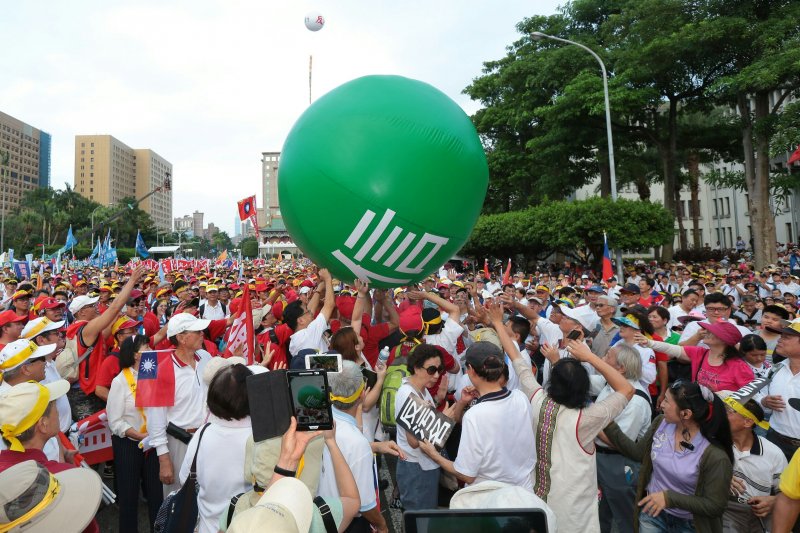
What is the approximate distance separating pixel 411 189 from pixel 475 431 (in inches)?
71.1

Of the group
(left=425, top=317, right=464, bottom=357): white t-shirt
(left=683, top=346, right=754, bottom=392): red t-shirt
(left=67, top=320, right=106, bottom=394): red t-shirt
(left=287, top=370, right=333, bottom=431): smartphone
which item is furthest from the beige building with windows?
Result: (left=287, top=370, right=333, bottom=431): smartphone

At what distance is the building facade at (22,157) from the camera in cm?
11812

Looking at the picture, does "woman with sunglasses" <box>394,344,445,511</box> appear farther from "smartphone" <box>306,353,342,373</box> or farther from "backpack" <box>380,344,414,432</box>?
"smartphone" <box>306,353,342,373</box>

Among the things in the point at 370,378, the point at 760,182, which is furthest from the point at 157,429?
the point at 760,182

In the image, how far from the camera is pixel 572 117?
24.0 m

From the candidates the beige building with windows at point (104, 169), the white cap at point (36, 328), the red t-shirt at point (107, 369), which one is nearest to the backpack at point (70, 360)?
the red t-shirt at point (107, 369)

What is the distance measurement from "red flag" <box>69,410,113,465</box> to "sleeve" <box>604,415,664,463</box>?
4.13 metres

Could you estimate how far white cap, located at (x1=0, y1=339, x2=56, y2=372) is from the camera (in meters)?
3.14

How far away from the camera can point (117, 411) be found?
12.6 ft

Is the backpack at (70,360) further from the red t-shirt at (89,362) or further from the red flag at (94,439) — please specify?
the red flag at (94,439)

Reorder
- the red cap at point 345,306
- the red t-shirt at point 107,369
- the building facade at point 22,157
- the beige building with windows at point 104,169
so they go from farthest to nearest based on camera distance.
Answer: the beige building with windows at point 104,169, the building facade at point 22,157, the red cap at point 345,306, the red t-shirt at point 107,369

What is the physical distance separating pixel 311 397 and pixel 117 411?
9.12 ft

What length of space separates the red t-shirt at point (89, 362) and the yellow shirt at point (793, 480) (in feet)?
16.9

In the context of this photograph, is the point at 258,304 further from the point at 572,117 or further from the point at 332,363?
the point at 572,117
